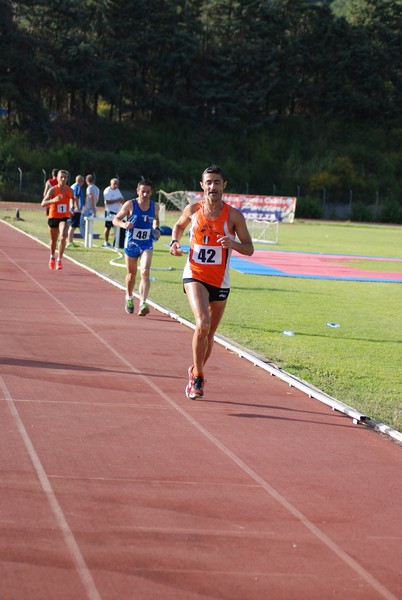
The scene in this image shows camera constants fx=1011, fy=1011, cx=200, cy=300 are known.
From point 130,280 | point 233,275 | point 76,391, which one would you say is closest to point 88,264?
point 233,275

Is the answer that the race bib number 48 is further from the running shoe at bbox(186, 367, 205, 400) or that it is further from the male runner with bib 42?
the running shoe at bbox(186, 367, 205, 400)

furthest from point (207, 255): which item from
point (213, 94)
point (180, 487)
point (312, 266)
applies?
point (213, 94)

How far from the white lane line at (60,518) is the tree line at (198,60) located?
6845cm

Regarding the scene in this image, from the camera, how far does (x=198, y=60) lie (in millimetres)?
85438

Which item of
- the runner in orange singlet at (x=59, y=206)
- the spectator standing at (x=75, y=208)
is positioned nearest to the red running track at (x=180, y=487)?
the runner in orange singlet at (x=59, y=206)

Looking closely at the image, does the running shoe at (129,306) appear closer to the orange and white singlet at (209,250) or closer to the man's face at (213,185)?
the orange and white singlet at (209,250)

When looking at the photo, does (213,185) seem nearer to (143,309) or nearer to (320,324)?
(143,309)

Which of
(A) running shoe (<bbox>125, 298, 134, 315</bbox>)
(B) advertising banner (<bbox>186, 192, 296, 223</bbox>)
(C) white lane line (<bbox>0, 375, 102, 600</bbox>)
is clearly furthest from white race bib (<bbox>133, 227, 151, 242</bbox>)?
(B) advertising banner (<bbox>186, 192, 296, 223</bbox>)

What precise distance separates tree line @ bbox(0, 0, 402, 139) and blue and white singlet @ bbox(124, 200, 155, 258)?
200 feet

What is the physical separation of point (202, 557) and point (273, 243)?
30.0 m

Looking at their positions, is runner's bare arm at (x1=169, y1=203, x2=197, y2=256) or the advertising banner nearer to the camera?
runner's bare arm at (x1=169, y1=203, x2=197, y2=256)

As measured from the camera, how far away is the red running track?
4961mm

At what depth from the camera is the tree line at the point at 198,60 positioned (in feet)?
252

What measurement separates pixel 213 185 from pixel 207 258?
0.68 meters
